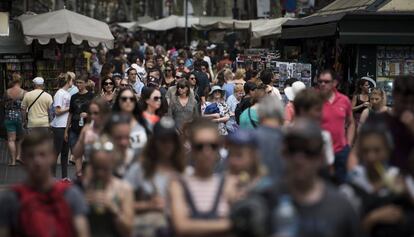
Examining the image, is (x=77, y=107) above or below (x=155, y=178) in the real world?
below

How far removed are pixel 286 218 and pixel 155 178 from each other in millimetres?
1583

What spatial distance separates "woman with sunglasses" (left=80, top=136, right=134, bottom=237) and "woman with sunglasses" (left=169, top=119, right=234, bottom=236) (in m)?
0.48

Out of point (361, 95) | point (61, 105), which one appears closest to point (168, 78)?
point (61, 105)

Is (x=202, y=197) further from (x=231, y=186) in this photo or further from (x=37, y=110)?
(x=37, y=110)

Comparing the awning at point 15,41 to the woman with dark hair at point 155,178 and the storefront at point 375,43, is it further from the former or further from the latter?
the woman with dark hair at point 155,178

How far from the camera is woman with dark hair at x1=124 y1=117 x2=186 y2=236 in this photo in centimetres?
673

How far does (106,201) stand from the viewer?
6.77 meters

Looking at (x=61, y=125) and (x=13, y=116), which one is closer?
(x=61, y=125)

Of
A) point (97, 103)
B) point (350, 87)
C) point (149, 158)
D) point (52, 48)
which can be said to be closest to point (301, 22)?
point (350, 87)

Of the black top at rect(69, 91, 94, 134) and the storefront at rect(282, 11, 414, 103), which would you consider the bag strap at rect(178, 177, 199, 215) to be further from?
the storefront at rect(282, 11, 414, 103)

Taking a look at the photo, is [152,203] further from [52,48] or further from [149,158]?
[52,48]

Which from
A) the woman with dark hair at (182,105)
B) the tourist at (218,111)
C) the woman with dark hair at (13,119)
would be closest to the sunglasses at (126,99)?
the woman with dark hair at (182,105)

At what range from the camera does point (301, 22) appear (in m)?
21.0

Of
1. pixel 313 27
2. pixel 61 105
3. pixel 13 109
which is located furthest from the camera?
pixel 313 27
